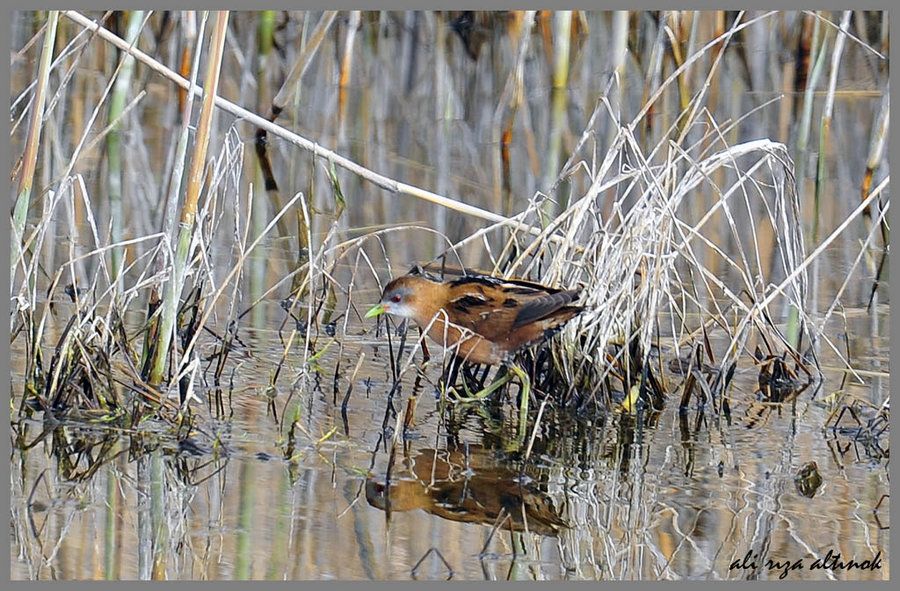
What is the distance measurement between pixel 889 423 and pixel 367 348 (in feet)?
8.46

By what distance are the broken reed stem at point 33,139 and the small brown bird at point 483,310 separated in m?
1.59

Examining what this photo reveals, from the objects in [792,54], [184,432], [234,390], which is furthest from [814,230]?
[792,54]

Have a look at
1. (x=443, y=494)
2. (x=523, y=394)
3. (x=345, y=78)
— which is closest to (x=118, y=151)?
(x=345, y=78)

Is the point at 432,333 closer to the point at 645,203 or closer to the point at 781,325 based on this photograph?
the point at 645,203

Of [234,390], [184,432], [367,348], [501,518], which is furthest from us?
[367,348]

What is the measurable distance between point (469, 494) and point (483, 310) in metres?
1.14

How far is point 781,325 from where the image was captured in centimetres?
704

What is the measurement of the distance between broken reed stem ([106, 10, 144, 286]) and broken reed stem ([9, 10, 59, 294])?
0.46 metres

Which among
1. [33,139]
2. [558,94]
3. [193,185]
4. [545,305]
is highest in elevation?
[558,94]

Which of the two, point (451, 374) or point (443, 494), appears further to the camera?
point (451, 374)

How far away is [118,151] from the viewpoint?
1036 cm

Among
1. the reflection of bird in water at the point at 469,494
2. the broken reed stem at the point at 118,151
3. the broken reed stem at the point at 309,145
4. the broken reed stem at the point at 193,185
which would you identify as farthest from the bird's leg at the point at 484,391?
the broken reed stem at the point at 118,151

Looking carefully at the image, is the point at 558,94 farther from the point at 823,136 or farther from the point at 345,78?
the point at 823,136

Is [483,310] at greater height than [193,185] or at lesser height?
lesser
